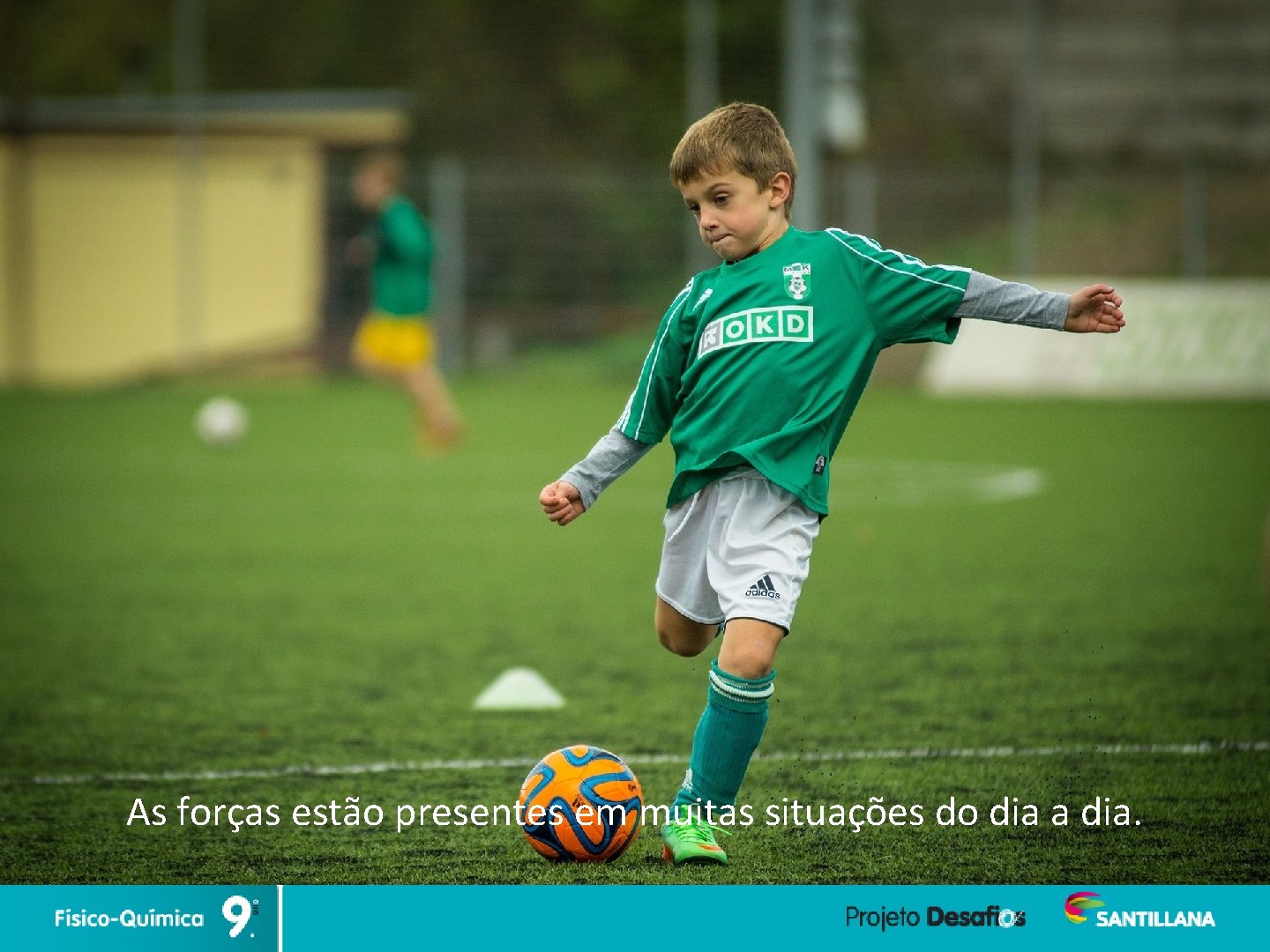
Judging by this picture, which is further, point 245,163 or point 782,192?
point 245,163

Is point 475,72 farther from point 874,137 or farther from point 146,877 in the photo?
point 146,877

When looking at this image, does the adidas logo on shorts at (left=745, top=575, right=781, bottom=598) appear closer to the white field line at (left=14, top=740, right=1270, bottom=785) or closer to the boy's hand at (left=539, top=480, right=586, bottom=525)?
the boy's hand at (left=539, top=480, right=586, bottom=525)

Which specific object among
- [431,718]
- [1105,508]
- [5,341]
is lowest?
[5,341]

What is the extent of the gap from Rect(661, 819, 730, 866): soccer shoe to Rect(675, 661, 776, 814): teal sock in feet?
0.20

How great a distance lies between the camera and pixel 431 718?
559 cm

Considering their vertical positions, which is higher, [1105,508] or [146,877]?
[146,877]

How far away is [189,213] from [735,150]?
2262 cm

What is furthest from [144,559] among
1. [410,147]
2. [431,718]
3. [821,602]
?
[410,147]

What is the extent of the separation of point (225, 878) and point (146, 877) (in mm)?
160

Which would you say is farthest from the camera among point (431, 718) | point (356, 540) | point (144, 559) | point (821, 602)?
point (356, 540)

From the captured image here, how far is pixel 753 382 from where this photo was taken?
4074 millimetres

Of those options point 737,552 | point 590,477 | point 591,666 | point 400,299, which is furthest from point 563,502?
point 400,299
